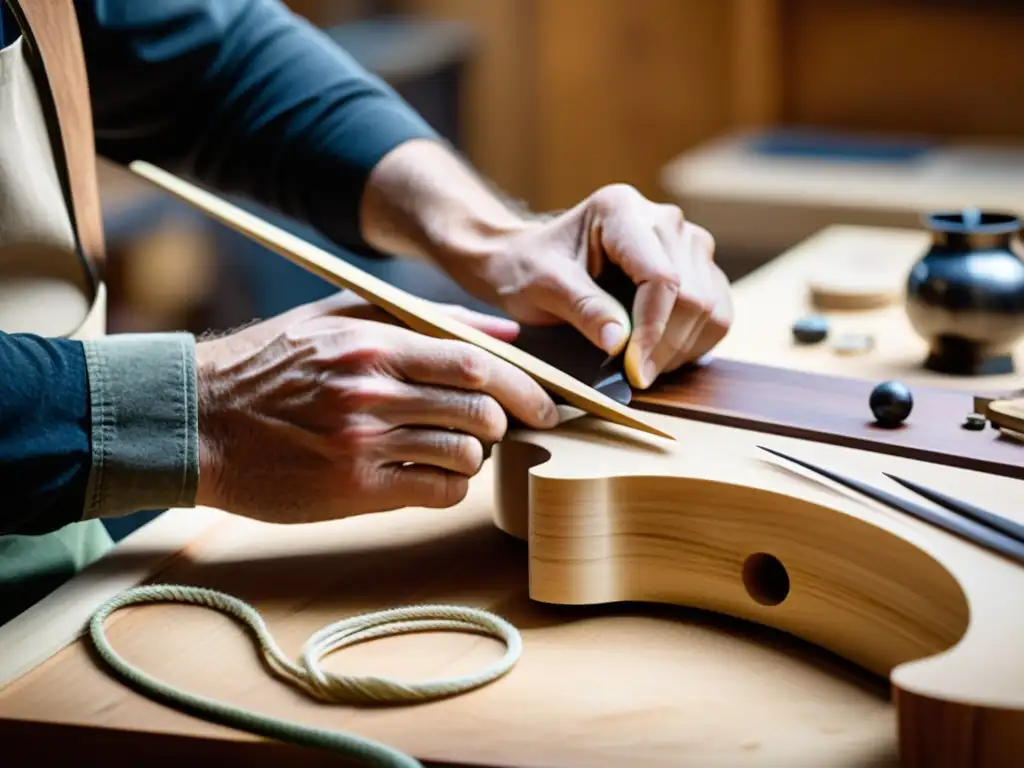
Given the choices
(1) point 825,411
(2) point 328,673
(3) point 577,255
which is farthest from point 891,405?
(2) point 328,673

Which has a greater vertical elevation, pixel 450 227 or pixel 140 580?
pixel 450 227

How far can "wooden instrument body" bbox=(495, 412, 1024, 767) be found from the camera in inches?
34.1

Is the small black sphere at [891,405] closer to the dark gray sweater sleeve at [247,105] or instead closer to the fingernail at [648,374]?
the fingernail at [648,374]

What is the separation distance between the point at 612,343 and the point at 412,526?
0.76 feet

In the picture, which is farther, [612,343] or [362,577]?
[612,343]

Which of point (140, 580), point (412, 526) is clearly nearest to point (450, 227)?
point (412, 526)

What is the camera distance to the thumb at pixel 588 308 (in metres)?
1.16

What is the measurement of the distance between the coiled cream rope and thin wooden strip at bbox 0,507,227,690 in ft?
0.07

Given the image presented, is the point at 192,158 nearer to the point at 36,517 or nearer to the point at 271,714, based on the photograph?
the point at 36,517

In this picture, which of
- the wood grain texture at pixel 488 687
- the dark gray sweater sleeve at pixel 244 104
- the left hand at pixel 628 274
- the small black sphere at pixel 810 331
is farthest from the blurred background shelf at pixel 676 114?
the wood grain texture at pixel 488 687

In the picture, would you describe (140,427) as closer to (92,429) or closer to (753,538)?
(92,429)

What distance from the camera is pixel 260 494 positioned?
3.33ft

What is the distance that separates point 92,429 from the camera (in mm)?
960

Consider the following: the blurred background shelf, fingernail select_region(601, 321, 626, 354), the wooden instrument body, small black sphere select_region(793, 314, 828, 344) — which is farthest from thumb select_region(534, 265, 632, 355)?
the blurred background shelf
